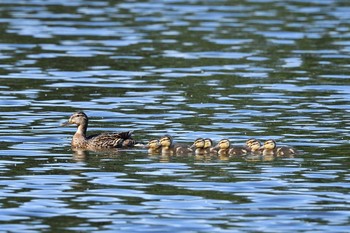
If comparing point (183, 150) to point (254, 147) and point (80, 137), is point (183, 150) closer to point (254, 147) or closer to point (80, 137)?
point (254, 147)

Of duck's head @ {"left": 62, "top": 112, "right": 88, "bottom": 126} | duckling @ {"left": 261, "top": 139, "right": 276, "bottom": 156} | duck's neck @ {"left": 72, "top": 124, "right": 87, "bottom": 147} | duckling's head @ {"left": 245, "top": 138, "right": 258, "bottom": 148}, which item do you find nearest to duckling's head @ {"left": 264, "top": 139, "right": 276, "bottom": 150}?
duckling @ {"left": 261, "top": 139, "right": 276, "bottom": 156}

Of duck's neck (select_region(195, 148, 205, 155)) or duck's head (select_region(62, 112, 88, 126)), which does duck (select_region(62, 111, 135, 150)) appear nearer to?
duck's head (select_region(62, 112, 88, 126))

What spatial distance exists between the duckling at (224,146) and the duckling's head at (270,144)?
0.60 m

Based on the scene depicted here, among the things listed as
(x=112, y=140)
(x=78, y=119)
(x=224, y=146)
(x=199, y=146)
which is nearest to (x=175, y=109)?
(x=78, y=119)

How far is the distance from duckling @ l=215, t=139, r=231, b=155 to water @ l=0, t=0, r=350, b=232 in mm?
366

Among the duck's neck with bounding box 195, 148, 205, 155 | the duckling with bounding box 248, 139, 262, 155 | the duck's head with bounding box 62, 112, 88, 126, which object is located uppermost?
the duck's head with bounding box 62, 112, 88, 126

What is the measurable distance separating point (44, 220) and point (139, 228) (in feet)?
4.28

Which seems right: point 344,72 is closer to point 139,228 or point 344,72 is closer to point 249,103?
point 249,103

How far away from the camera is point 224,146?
808 inches

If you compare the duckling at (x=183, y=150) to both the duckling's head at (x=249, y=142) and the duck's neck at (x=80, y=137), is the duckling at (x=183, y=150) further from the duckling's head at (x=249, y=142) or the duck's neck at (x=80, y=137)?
the duck's neck at (x=80, y=137)

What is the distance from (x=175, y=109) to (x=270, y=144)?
5.36m

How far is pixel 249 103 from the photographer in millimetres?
26406

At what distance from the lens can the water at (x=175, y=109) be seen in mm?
16578

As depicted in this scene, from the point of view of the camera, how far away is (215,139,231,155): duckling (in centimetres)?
2050
